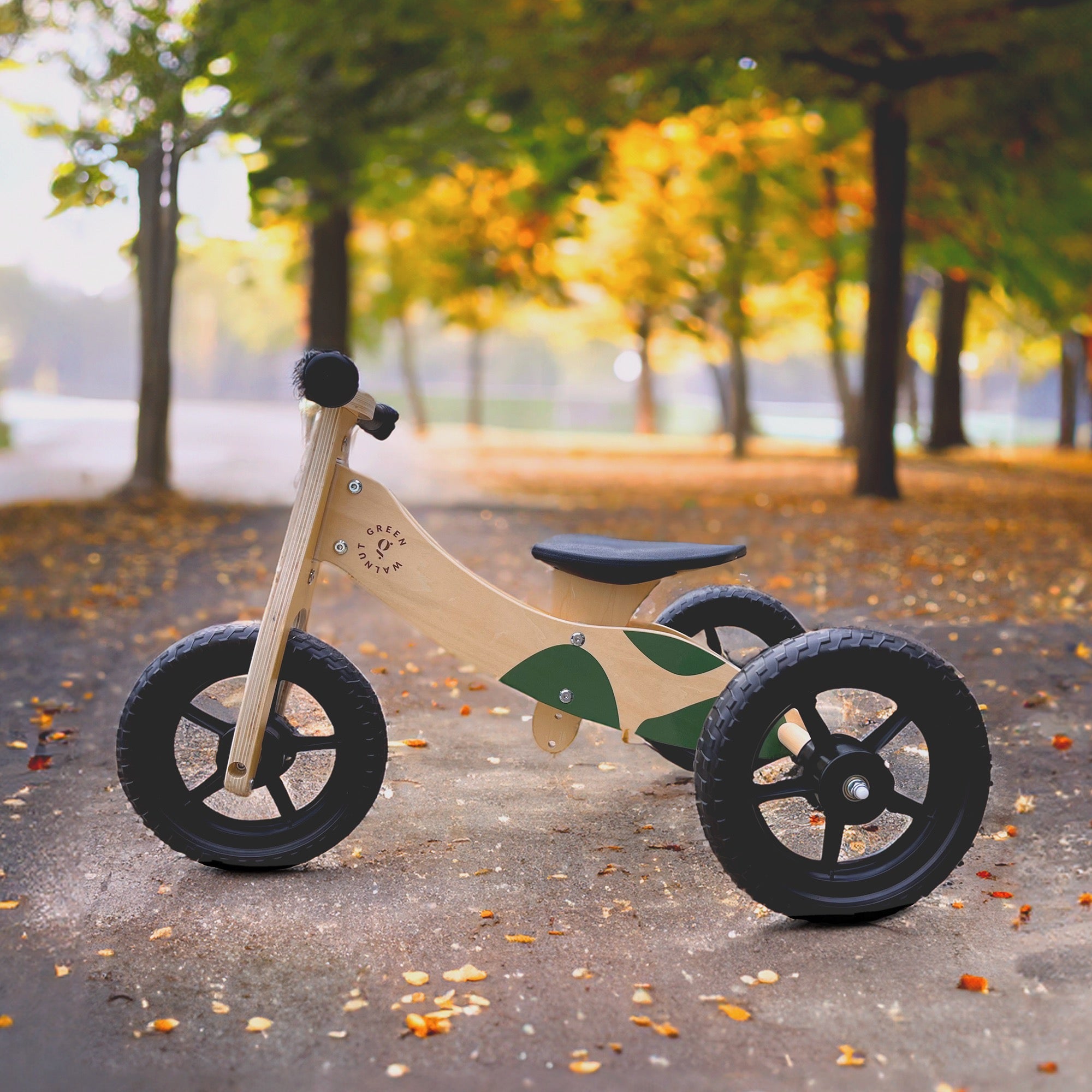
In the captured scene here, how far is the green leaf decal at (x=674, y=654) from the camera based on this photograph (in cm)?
341

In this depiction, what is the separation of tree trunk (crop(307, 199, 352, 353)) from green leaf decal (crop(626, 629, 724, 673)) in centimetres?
1225

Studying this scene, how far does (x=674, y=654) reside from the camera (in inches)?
135

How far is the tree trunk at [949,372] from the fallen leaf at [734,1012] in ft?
67.3

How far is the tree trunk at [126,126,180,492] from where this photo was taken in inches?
468

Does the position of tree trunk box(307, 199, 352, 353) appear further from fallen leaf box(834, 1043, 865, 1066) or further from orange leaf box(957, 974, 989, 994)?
fallen leaf box(834, 1043, 865, 1066)

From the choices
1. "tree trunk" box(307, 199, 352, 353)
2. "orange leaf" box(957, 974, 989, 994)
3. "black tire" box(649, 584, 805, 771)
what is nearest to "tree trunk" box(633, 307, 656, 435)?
"tree trunk" box(307, 199, 352, 353)

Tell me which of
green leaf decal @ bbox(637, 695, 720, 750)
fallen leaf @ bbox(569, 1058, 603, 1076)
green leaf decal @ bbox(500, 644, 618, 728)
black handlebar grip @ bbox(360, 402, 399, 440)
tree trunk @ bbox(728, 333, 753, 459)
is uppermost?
tree trunk @ bbox(728, 333, 753, 459)

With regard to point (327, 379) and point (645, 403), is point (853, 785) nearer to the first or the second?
point (327, 379)

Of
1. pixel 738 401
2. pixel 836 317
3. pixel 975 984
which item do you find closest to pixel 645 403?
pixel 738 401

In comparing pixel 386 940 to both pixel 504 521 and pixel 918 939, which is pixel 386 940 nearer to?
pixel 918 939

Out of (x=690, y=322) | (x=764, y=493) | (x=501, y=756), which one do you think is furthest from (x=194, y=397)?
(x=501, y=756)

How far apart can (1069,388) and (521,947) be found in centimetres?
2957

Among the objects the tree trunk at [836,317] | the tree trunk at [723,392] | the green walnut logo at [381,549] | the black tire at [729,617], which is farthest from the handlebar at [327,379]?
the tree trunk at [723,392]

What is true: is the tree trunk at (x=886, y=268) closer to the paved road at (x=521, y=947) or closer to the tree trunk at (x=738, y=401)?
the paved road at (x=521, y=947)
